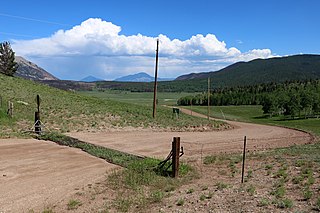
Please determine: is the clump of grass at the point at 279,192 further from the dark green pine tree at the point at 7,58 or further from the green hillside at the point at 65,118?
the dark green pine tree at the point at 7,58

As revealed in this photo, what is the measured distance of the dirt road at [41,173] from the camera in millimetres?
10281

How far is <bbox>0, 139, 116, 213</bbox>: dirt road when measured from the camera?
10281 mm

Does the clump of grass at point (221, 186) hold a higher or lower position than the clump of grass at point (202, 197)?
higher

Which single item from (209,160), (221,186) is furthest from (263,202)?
(209,160)

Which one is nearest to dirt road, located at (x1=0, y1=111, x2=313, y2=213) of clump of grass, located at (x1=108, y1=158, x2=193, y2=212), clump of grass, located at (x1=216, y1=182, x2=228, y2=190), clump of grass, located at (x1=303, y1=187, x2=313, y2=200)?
clump of grass, located at (x1=108, y1=158, x2=193, y2=212)

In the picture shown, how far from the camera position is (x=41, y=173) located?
13.5m

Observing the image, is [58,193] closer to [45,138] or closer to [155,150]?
[155,150]

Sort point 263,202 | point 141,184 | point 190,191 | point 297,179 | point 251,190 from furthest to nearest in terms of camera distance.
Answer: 1. point 141,184
2. point 297,179
3. point 190,191
4. point 251,190
5. point 263,202

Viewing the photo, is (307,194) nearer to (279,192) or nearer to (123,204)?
(279,192)

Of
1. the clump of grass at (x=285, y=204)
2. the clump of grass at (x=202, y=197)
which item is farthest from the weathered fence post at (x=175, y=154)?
the clump of grass at (x=285, y=204)

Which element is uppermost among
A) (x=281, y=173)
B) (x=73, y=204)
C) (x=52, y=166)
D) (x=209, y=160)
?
(x=281, y=173)

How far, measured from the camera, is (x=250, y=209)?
8672 millimetres

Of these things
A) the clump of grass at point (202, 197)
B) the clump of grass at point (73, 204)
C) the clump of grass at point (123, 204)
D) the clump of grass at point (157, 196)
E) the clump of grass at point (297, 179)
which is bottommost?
the clump of grass at point (73, 204)

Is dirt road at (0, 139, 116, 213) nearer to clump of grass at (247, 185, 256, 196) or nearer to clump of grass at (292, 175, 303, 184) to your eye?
clump of grass at (247, 185, 256, 196)
